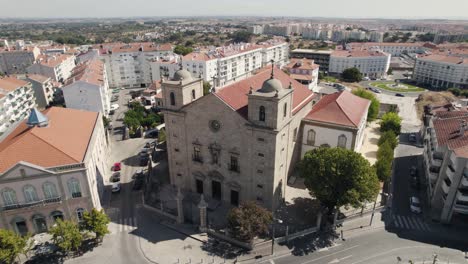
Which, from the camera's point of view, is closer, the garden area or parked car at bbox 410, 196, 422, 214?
parked car at bbox 410, 196, 422, 214

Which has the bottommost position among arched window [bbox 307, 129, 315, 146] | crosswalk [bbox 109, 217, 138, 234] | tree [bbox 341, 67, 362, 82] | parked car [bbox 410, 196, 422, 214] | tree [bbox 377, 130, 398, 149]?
crosswalk [bbox 109, 217, 138, 234]

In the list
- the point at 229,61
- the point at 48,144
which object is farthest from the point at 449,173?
the point at 229,61

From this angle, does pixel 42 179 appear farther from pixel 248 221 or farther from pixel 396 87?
pixel 396 87

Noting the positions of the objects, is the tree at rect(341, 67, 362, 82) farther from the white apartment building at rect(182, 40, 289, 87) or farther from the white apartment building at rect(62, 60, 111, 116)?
the white apartment building at rect(62, 60, 111, 116)

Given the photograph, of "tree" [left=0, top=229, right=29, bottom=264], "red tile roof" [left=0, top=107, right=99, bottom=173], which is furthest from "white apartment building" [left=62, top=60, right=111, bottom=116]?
"tree" [left=0, top=229, right=29, bottom=264]

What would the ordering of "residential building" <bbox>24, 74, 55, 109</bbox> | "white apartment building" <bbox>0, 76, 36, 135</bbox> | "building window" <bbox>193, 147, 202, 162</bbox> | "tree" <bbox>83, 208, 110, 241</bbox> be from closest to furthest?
1. "tree" <bbox>83, 208, 110, 241</bbox>
2. "building window" <bbox>193, 147, 202, 162</bbox>
3. "white apartment building" <bbox>0, 76, 36, 135</bbox>
4. "residential building" <bbox>24, 74, 55, 109</bbox>

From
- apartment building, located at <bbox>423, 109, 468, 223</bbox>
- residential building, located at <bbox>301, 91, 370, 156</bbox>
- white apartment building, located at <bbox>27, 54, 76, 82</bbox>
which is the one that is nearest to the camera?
apartment building, located at <bbox>423, 109, 468, 223</bbox>
